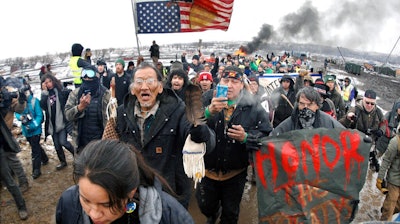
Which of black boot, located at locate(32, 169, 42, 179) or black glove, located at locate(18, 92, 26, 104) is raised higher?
black glove, located at locate(18, 92, 26, 104)

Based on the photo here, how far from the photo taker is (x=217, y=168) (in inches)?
132

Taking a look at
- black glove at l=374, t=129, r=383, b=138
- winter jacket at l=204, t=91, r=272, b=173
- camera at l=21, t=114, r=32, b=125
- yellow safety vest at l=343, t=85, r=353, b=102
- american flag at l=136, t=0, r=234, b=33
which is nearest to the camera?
winter jacket at l=204, t=91, r=272, b=173

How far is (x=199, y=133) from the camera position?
2211mm

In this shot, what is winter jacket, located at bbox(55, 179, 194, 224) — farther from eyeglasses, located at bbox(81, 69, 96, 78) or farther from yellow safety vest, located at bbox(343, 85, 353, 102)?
yellow safety vest, located at bbox(343, 85, 353, 102)

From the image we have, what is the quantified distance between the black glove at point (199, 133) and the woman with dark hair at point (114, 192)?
69 centimetres

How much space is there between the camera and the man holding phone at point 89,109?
4324 mm

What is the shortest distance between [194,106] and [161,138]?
1.80ft

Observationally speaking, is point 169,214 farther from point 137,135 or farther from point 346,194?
point 346,194

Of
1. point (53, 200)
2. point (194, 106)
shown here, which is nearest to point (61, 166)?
point (53, 200)

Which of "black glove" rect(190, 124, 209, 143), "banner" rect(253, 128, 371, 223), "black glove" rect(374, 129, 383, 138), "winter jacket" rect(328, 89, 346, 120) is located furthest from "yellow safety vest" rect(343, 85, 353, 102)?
"black glove" rect(190, 124, 209, 143)

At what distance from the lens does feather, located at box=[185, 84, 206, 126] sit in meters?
2.21

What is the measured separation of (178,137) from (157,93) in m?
0.47

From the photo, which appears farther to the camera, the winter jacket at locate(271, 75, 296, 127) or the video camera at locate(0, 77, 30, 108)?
the winter jacket at locate(271, 75, 296, 127)

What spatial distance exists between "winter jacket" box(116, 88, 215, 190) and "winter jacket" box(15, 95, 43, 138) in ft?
10.3
